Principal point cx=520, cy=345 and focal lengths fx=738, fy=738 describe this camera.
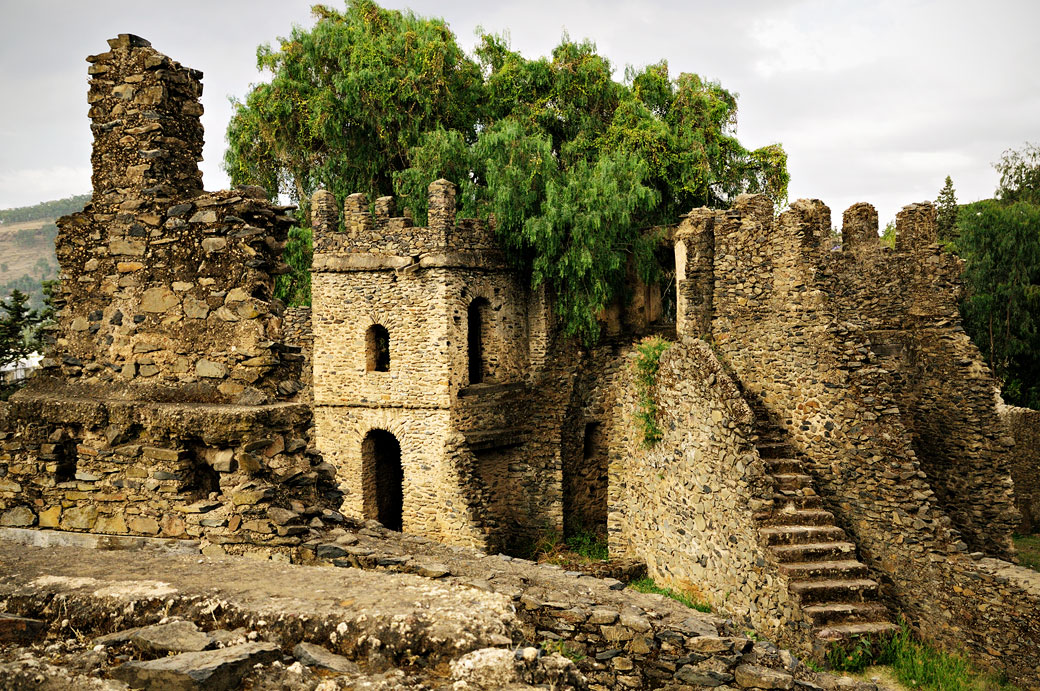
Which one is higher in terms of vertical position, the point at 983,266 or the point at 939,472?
the point at 983,266

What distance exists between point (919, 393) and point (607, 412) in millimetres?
A: 6703

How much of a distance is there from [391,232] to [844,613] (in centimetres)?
1138

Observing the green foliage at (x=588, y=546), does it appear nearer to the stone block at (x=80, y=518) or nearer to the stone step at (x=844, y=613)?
the stone step at (x=844, y=613)

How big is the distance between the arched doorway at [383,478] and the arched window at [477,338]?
8.30 ft

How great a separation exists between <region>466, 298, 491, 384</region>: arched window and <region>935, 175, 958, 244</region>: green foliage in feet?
63.7

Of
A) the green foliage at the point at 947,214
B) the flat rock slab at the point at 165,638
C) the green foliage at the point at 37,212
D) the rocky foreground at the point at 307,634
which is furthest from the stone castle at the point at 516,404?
the green foliage at the point at 37,212

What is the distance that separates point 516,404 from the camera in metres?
17.1

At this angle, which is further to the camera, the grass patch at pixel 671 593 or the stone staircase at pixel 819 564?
the grass patch at pixel 671 593

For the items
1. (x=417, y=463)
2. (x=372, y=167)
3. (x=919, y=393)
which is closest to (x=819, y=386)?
(x=919, y=393)

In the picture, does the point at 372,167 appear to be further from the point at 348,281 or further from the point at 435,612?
the point at 435,612

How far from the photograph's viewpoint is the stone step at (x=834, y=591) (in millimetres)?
9664

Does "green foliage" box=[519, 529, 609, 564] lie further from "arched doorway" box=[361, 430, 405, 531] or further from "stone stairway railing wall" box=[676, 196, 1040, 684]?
"stone stairway railing wall" box=[676, 196, 1040, 684]

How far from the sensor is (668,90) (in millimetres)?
19188

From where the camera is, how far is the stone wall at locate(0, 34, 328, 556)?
6.25 metres
